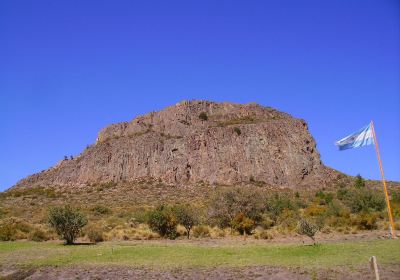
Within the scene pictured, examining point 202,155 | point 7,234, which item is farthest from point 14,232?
point 202,155

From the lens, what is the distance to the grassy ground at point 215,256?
1958cm

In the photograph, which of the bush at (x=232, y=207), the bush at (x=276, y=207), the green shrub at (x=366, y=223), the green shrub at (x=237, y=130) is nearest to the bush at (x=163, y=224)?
the bush at (x=232, y=207)

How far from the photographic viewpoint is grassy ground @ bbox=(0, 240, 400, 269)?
64.2ft

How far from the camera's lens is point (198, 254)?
2369 cm

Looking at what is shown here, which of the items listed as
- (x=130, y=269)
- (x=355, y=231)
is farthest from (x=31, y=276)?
(x=355, y=231)

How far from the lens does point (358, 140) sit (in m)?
24.3

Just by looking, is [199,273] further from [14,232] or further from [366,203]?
[366,203]

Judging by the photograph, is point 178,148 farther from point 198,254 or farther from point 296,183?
point 198,254

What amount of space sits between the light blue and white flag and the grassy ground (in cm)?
518

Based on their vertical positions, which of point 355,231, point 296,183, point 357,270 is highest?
point 296,183

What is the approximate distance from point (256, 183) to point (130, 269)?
65.4m

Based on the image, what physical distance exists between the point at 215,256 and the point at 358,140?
9.81 metres

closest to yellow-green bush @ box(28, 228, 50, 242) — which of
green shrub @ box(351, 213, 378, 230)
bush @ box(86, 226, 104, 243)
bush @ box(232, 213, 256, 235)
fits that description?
bush @ box(86, 226, 104, 243)

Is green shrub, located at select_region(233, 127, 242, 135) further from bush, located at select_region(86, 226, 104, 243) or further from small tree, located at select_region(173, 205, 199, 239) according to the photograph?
bush, located at select_region(86, 226, 104, 243)
